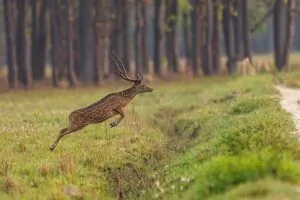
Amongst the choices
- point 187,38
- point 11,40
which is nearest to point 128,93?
point 11,40

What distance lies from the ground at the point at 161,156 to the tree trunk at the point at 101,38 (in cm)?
1502

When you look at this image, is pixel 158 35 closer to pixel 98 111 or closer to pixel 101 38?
pixel 101 38

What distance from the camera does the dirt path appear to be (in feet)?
66.4

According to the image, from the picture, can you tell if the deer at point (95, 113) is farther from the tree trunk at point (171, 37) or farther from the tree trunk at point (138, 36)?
the tree trunk at point (171, 37)

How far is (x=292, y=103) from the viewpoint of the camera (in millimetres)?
25016

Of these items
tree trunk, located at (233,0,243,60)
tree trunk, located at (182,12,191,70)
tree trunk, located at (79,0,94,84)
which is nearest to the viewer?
tree trunk, located at (79,0,94,84)

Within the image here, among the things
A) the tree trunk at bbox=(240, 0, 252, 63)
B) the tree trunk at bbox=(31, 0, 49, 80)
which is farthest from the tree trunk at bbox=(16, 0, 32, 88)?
the tree trunk at bbox=(240, 0, 252, 63)

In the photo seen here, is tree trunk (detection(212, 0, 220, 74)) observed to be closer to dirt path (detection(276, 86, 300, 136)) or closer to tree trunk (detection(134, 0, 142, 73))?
tree trunk (detection(134, 0, 142, 73))

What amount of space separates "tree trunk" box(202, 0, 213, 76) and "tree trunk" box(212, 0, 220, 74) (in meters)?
0.31

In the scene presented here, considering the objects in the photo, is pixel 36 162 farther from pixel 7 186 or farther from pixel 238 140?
pixel 238 140

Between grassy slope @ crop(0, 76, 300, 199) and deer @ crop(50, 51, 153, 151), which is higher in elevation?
deer @ crop(50, 51, 153, 151)

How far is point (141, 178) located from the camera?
52.2 ft

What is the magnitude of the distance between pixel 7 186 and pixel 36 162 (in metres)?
2.23

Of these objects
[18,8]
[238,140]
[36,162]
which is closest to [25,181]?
[36,162]
